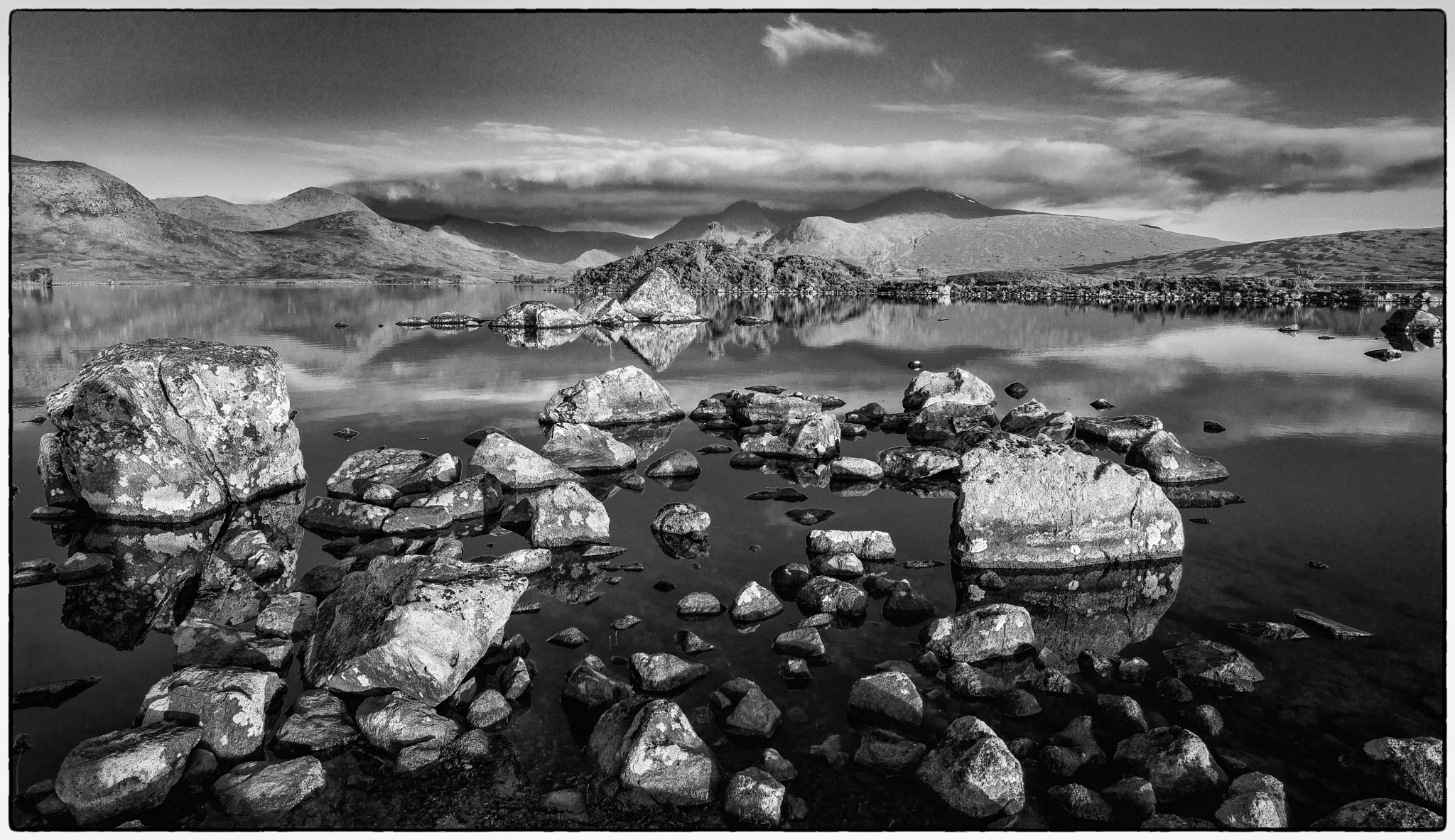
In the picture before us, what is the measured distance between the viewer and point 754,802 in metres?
5.94

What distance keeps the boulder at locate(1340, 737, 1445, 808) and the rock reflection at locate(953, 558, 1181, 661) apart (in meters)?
2.25

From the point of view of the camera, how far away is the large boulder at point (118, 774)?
594cm

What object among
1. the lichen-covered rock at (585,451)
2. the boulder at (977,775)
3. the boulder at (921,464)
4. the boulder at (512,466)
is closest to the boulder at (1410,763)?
the boulder at (977,775)

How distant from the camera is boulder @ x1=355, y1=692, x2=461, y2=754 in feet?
22.0

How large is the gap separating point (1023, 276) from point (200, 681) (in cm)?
10251

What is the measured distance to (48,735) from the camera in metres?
6.96

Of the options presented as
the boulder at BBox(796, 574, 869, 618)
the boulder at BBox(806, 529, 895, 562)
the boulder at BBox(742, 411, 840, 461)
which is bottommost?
the boulder at BBox(796, 574, 869, 618)

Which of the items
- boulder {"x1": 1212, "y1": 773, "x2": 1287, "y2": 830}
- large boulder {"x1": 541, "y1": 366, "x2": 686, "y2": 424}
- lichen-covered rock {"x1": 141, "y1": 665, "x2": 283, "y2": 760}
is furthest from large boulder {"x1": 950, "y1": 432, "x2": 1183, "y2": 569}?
large boulder {"x1": 541, "y1": 366, "x2": 686, "y2": 424}

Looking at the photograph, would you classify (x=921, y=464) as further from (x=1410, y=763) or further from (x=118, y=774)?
(x=118, y=774)

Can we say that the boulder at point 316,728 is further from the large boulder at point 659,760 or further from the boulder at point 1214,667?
the boulder at point 1214,667

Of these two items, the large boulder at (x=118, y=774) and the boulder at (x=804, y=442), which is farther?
the boulder at (x=804, y=442)

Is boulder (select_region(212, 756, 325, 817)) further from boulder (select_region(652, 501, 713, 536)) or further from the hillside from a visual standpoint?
the hillside

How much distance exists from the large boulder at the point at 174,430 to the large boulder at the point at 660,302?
127 feet

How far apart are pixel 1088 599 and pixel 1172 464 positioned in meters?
6.10
